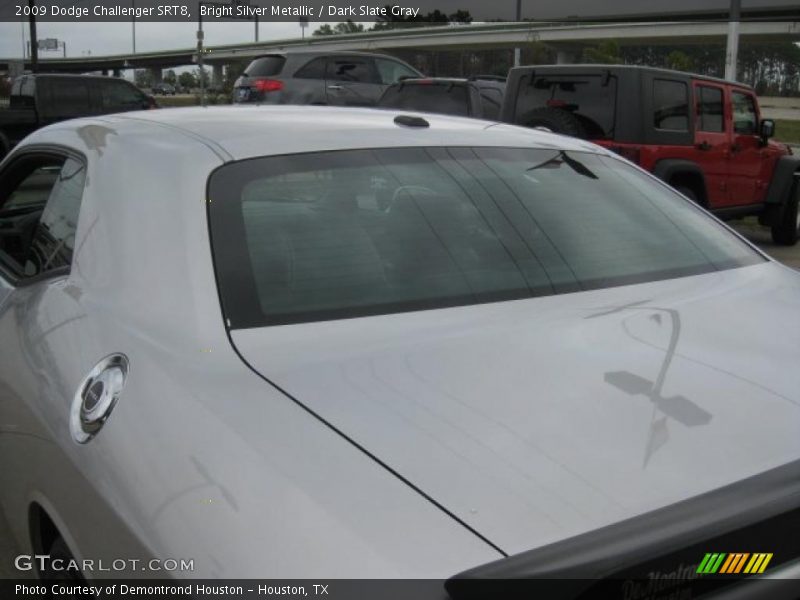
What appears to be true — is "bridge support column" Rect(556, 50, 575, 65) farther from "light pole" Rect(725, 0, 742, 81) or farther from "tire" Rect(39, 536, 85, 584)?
"tire" Rect(39, 536, 85, 584)

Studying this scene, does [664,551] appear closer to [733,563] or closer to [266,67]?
[733,563]

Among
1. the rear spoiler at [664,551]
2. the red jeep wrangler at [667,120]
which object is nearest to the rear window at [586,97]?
the red jeep wrangler at [667,120]

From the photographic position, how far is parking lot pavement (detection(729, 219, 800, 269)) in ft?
32.7

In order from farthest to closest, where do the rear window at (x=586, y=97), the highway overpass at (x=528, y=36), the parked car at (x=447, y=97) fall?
the highway overpass at (x=528, y=36), the parked car at (x=447, y=97), the rear window at (x=586, y=97)

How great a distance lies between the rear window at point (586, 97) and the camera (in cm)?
843

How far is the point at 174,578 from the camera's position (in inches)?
55.2

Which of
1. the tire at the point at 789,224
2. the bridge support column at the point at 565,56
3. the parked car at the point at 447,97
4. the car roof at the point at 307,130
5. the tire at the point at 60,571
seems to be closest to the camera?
the tire at the point at 60,571

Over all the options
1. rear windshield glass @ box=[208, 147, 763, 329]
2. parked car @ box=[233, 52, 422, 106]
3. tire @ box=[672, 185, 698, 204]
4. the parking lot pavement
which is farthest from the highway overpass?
rear windshield glass @ box=[208, 147, 763, 329]

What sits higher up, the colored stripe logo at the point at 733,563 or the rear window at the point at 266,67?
the rear window at the point at 266,67

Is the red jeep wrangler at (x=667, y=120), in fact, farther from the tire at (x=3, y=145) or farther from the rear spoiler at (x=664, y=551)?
the tire at (x=3, y=145)

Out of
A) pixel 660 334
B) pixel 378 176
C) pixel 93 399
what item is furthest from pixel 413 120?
pixel 93 399

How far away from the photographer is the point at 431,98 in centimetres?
1235

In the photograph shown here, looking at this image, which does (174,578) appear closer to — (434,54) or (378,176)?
(378,176)

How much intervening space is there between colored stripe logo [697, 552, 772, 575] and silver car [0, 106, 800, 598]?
0.01 metres
